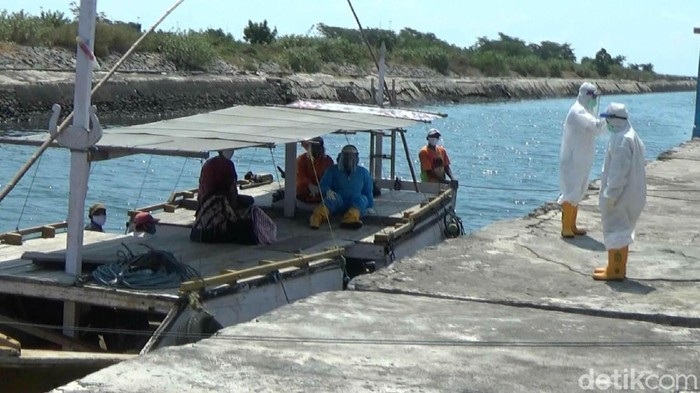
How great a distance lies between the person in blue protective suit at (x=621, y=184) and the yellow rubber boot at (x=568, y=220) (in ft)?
6.88

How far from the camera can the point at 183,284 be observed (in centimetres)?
902

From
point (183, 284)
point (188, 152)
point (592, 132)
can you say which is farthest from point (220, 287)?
point (592, 132)

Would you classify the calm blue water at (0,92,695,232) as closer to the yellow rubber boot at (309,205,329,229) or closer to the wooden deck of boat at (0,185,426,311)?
the wooden deck of boat at (0,185,426,311)

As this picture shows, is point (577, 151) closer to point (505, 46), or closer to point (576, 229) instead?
point (576, 229)

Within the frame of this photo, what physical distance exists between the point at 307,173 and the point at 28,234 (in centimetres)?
311

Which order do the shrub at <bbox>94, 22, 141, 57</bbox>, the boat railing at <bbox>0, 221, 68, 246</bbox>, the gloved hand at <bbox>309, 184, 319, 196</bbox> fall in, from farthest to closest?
1. the shrub at <bbox>94, 22, 141, 57</bbox>
2. the gloved hand at <bbox>309, 184, 319, 196</bbox>
3. the boat railing at <bbox>0, 221, 68, 246</bbox>

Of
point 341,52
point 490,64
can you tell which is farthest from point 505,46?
point 341,52

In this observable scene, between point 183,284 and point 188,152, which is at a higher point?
point 188,152

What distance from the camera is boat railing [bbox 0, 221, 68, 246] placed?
11.1 metres

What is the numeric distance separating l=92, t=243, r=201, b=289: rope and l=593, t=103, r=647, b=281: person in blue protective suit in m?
3.20

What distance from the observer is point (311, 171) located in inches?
519

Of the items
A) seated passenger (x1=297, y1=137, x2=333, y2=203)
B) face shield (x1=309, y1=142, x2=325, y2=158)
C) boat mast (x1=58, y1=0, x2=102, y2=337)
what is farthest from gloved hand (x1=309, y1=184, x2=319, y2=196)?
boat mast (x1=58, y1=0, x2=102, y2=337)

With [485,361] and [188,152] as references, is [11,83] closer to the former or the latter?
[188,152]

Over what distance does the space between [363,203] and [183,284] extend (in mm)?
3873
